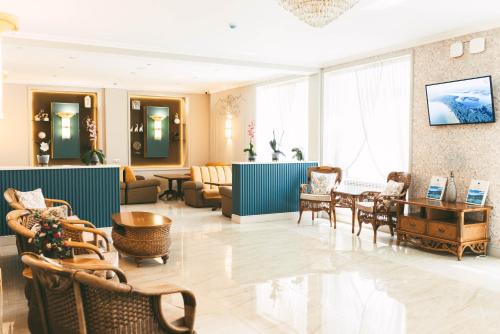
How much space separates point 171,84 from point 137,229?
6720 mm

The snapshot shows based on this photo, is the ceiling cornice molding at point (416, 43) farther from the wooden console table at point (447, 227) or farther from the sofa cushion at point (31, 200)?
the sofa cushion at point (31, 200)

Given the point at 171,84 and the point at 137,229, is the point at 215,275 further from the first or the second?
the point at 171,84

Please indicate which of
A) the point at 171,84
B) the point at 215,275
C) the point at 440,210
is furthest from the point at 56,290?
the point at 171,84

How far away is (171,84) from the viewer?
11.1m

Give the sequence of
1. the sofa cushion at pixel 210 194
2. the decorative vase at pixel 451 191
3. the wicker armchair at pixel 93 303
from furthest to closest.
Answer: the sofa cushion at pixel 210 194 → the decorative vase at pixel 451 191 → the wicker armchair at pixel 93 303

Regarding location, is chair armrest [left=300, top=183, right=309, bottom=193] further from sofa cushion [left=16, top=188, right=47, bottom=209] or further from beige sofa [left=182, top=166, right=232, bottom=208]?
sofa cushion [left=16, top=188, right=47, bottom=209]

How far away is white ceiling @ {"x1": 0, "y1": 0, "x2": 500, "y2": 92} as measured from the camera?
4.99m

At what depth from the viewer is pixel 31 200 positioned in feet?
17.5

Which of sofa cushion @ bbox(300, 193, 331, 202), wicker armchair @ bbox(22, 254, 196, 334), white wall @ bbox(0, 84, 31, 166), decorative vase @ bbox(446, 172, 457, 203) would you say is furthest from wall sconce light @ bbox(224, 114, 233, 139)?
wicker armchair @ bbox(22, 254, 196, 334)

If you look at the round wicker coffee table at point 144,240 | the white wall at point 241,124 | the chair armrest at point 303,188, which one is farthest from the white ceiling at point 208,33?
the round wicker coffee table at point 144,240

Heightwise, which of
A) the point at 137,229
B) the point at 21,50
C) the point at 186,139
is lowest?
the point at 137,229

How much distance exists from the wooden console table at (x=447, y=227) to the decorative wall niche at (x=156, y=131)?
765 centimetres

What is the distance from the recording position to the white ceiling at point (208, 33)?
499 centimetres

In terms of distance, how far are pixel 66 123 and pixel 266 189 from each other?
240 inches
